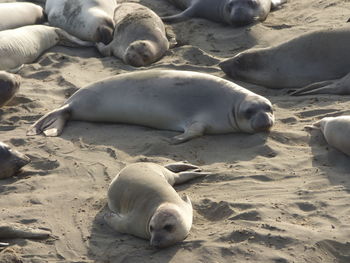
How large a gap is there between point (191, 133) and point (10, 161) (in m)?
1.49

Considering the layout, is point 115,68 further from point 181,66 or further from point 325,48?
point 325,48

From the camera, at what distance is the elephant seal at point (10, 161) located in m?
5.90

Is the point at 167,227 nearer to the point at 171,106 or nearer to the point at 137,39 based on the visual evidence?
the point at 171,106

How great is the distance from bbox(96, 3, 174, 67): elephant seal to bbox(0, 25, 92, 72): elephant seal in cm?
45

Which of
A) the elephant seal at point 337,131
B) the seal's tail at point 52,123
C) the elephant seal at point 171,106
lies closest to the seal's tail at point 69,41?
the elephant seal at point 171,106

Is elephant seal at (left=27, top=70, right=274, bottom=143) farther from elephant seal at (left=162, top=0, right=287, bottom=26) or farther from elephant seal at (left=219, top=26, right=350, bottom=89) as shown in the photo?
elephant seal at (left=162, top=0, right=287, bottom=26)

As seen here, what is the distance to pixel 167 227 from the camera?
4.71 m

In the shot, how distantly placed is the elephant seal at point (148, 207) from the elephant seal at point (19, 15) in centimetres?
472

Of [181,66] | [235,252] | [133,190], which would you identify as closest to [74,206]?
[133,190]

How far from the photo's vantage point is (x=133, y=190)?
5.08 m

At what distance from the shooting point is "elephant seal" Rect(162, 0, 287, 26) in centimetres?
950

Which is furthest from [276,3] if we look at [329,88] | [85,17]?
[329,88]

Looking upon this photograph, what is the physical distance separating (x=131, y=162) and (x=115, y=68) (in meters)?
2.62

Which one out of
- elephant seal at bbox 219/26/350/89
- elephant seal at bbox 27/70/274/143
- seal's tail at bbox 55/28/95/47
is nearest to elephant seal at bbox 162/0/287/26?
seal's tail at bbox 55/28/95/47
